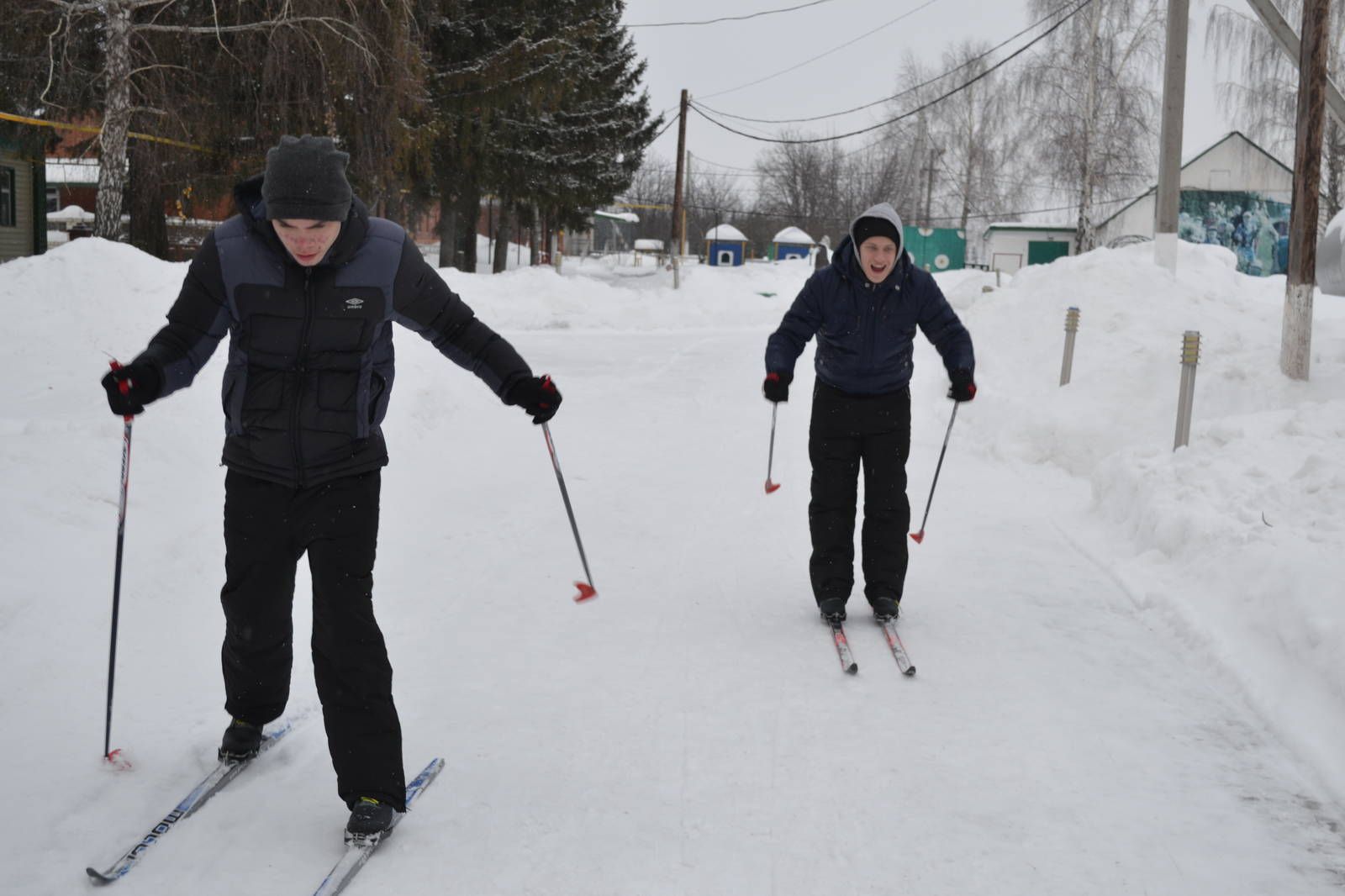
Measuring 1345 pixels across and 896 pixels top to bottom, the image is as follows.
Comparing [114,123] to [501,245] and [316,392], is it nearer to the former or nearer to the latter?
[316,392]

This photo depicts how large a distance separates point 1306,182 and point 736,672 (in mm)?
6820

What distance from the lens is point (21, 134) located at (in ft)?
68.3

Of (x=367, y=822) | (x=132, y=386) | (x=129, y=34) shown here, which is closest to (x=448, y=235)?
(x=129, y=34)

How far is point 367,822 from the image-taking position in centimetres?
306

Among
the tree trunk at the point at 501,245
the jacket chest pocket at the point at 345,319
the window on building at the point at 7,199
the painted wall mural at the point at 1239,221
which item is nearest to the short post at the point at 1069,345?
the jacket chest pocket at the point at 345,319

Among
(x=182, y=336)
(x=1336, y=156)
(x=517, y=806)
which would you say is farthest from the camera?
(x=1336, y=156)

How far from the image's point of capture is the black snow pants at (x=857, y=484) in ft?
16.9

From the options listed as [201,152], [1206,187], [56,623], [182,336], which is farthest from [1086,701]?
[1206,187]

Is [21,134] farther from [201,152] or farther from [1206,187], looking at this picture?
[1206,187]

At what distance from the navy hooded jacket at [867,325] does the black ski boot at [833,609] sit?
0.92 m

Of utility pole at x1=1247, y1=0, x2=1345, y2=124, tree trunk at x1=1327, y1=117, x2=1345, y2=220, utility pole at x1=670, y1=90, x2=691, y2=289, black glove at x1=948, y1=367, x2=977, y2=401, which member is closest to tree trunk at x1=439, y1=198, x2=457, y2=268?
utility pole at x1=670, y1=90, x2=691, y2=289

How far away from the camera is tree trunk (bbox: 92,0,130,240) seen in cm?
1627

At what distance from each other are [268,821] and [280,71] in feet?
52.6

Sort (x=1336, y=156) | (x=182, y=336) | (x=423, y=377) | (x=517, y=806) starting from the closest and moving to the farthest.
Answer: (x=182, y=336) → (x=517, y=806) → (x=423, y=377) → (x=1336, y=156)
